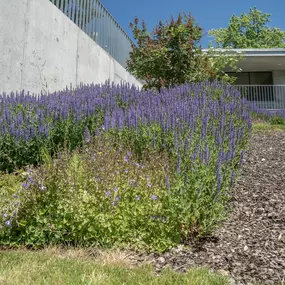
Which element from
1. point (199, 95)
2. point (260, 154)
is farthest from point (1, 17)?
point (260, 154)

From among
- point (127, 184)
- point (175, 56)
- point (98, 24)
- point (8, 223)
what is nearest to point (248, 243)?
point (127, 184)

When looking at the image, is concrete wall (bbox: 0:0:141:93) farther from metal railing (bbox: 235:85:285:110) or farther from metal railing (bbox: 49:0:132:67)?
metal railing (bbox: 235:85:285:110)

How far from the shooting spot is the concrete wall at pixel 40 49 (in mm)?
6203

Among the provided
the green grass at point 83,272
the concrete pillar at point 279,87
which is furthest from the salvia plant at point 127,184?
the concrete pillar at point 279,87

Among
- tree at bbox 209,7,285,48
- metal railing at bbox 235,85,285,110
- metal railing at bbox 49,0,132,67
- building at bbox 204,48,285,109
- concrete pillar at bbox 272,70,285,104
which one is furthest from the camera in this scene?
tree at bbox 209,7,285,48

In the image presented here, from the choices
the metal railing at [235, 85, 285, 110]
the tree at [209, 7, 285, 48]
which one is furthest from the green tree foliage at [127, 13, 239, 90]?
the tree at [209, 7, 285, 48]

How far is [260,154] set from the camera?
5.26 meters

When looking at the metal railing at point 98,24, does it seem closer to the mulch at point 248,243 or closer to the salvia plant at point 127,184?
the salvia plant at point 127,184

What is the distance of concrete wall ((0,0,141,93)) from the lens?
20.4ft

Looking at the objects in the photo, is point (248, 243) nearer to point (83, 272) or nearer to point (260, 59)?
point (83, 272)

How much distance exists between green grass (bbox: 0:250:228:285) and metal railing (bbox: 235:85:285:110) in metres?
17.0

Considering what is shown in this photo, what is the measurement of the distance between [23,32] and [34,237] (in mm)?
5212

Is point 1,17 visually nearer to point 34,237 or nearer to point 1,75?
point 1,75

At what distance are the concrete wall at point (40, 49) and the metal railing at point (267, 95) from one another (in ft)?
37.3
